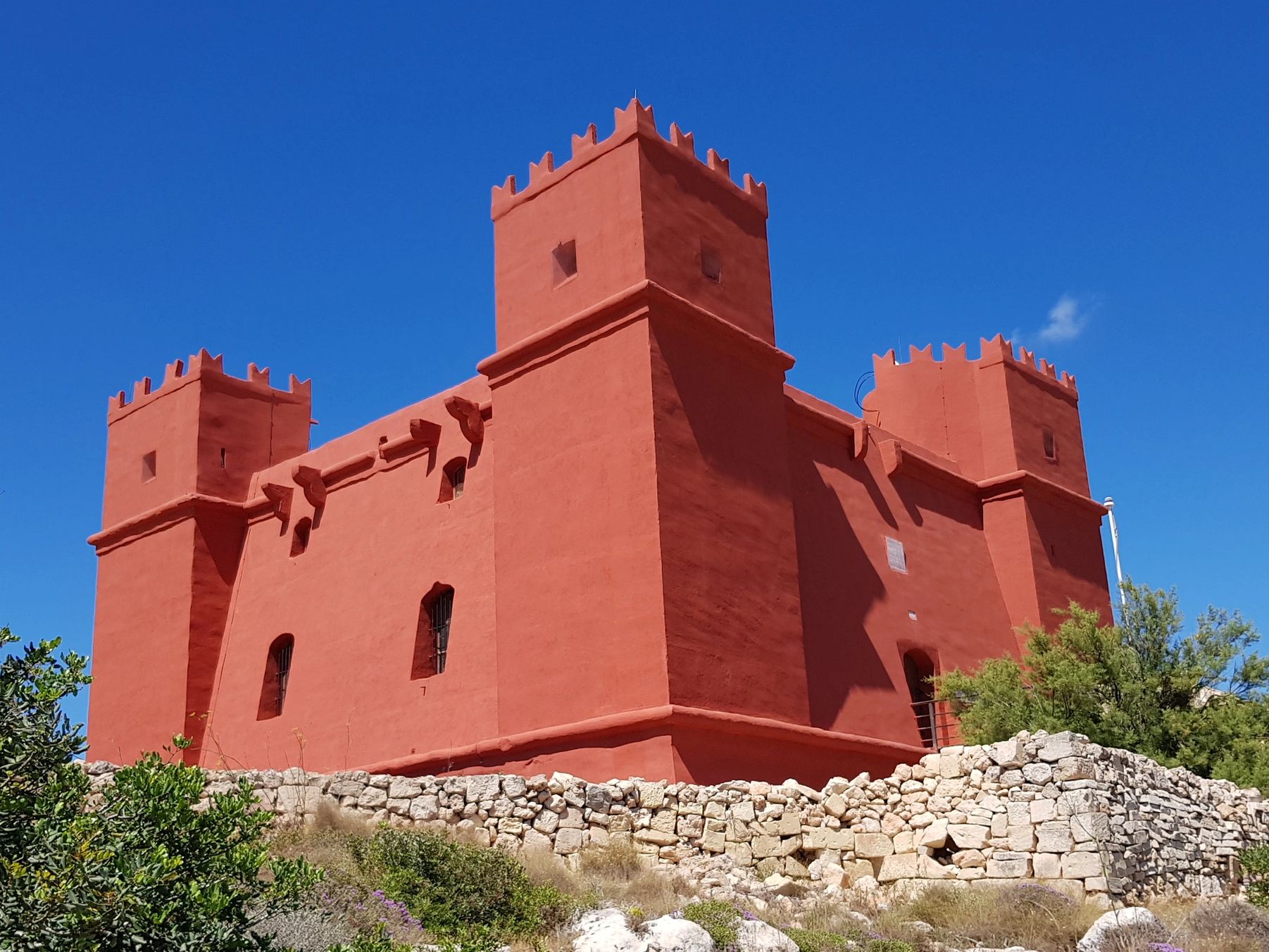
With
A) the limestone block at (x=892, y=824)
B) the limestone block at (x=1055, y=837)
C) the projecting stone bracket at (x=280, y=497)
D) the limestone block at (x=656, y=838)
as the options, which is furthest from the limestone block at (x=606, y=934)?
the projecting stone bracket at (x=280, y=497)

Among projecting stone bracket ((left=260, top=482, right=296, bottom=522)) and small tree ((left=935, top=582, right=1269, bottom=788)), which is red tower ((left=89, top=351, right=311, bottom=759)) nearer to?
projecting stone bracket ((left=260, top=482, right=296, bottom=522))

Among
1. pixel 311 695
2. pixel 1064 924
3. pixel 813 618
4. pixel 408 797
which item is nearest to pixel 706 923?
pixel 1064 924

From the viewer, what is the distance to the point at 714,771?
48.5 feet

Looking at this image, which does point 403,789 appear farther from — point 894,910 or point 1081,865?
point 1081,865

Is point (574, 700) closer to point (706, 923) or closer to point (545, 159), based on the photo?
point (706, 923)

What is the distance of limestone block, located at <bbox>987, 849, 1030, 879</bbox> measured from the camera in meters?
12.6

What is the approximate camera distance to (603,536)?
15.9 m

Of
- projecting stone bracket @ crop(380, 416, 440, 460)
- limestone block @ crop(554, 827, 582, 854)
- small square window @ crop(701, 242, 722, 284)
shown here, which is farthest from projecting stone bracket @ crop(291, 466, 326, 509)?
limestone block @ crop(554, 827, 582, 854)

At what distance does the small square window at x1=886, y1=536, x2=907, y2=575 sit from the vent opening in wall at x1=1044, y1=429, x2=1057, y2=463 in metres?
4.60

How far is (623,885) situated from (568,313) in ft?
25.0

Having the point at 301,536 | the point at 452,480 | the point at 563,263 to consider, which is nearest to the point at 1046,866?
the point at 563,263

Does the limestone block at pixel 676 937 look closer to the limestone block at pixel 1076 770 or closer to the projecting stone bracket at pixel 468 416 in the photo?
the limestone block at pixel 1076 770

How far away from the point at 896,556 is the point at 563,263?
263 inches

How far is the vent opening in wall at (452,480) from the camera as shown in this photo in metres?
18.9
